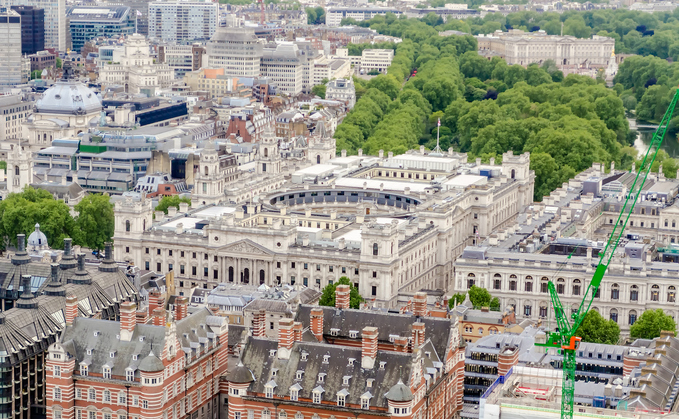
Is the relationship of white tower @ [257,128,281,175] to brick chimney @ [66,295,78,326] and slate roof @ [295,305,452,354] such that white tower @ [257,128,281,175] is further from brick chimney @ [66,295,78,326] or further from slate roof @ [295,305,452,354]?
brick chimney @ [66,295,78,326]

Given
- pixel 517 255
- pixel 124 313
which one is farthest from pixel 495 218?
pixel 124 313

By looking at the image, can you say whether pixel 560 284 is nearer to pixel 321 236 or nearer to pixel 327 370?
pixel 321 236

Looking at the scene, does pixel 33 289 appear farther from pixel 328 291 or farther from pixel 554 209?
pixel 554 209

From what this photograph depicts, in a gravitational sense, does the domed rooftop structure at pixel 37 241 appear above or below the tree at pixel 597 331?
above

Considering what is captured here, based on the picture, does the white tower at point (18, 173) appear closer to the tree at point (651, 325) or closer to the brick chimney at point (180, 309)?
the brick chimney at point (180, 309)

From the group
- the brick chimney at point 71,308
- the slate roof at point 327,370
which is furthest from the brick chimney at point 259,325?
the brick chimney at point 71,308

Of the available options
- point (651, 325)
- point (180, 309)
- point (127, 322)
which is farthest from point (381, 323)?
point (651, 325)

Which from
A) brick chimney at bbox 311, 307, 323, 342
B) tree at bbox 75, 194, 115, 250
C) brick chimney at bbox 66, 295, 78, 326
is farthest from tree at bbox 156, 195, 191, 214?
brick chimney at bbox 311, 307, 323, 342
